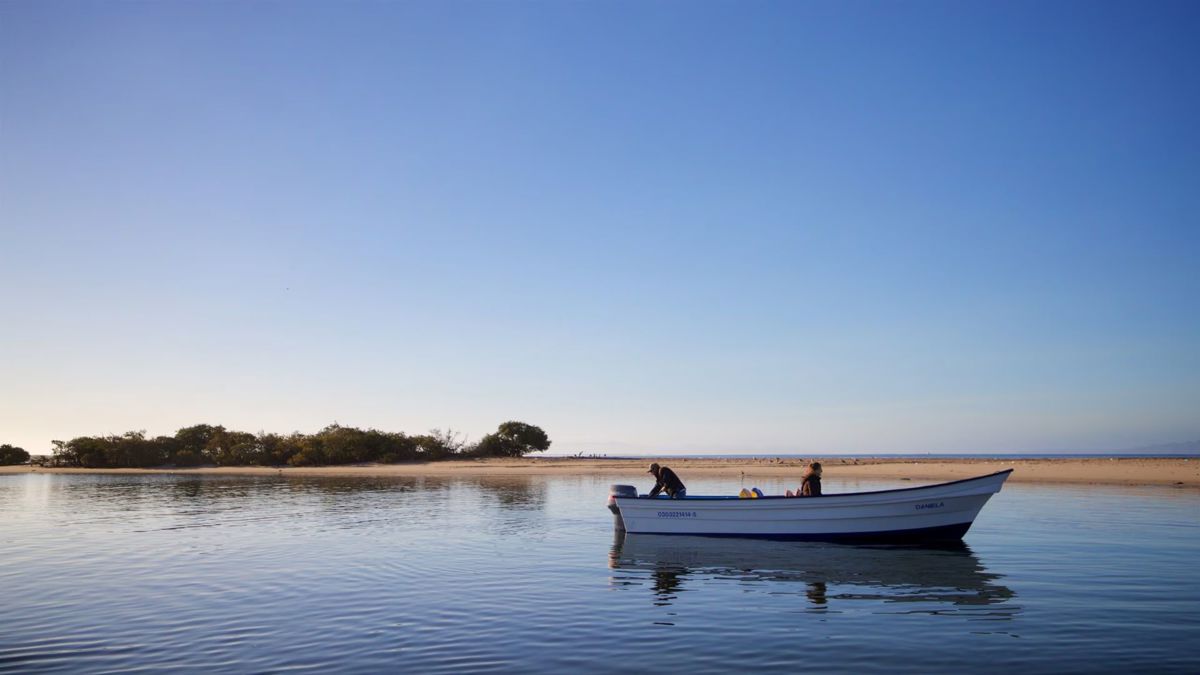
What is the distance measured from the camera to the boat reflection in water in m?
15.7

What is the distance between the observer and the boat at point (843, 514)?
75.5ft

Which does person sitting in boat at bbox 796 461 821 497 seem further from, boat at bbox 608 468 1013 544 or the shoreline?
the shoreline

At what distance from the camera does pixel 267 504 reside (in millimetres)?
39281

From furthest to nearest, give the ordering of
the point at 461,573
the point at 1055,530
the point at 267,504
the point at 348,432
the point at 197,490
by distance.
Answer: the point at 348,432
the point at 197,490
the point at 267,504
the point at 1055,530
the point at 461,573

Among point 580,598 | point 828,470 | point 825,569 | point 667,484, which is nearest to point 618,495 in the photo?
point 667,484

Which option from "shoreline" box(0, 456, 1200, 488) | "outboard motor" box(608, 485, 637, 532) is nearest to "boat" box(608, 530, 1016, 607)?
"outboard motor" box(608, 485, 637, 532)

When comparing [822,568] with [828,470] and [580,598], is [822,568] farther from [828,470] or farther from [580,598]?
[828,470]

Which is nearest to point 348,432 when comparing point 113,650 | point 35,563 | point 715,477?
point 715,477

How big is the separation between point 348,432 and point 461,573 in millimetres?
71117

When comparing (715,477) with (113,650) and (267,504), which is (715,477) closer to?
(267,504)

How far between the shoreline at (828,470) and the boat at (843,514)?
28.9 meters

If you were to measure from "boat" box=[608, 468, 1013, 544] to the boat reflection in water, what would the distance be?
339 millimetres

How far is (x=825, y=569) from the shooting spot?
19.4 meters

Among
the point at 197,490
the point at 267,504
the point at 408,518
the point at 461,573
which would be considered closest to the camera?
the point at 461,573
